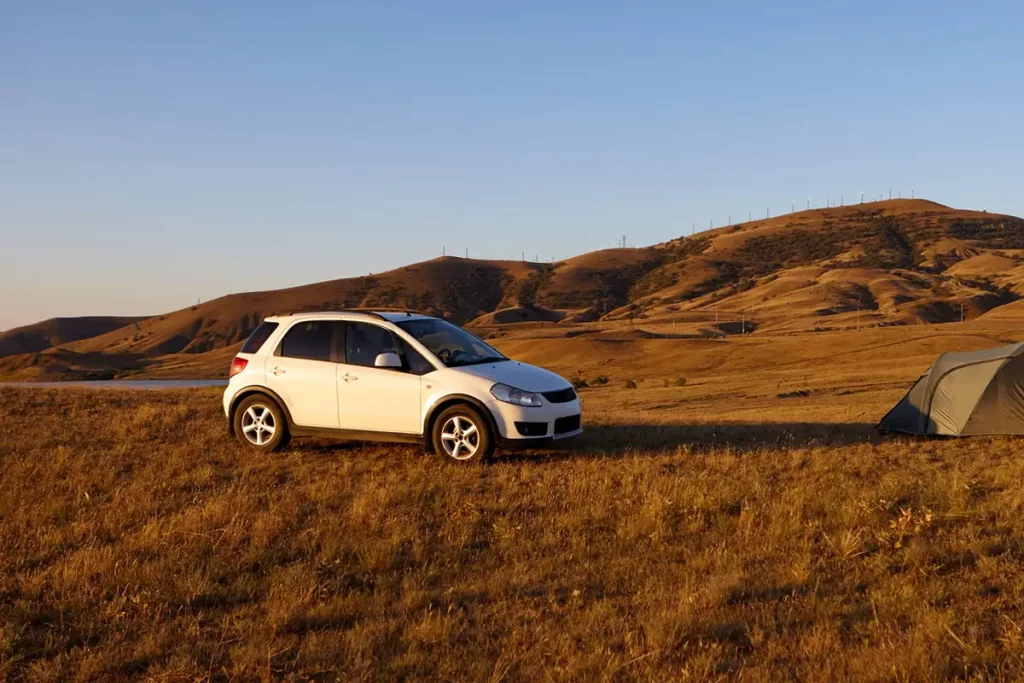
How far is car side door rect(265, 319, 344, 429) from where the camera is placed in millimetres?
9961

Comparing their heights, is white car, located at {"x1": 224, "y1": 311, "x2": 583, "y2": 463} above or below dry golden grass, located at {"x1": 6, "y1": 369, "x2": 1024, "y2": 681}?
above

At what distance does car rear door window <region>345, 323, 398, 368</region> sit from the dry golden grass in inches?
46.9

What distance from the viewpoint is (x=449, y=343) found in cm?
1033

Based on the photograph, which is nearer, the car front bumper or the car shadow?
the car front bumper

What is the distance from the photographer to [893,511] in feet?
23.6

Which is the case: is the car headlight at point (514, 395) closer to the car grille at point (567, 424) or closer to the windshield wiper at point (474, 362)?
the car grille at point (567, 424)

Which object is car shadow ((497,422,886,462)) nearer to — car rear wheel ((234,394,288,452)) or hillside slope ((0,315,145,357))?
car rear wheel ((234,394,288,452))

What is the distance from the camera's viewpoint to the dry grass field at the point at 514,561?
4336mm

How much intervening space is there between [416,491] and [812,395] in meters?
19.7

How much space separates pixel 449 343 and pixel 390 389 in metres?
1.06

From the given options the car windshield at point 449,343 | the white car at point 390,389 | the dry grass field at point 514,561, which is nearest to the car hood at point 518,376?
the white car at point 390,389

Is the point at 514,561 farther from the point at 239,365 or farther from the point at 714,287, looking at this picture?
the point at 714,287

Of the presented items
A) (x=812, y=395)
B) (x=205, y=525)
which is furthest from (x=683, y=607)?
(x=812, y=395)

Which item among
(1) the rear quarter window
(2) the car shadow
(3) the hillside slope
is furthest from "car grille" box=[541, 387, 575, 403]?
(3) the hillside slope
